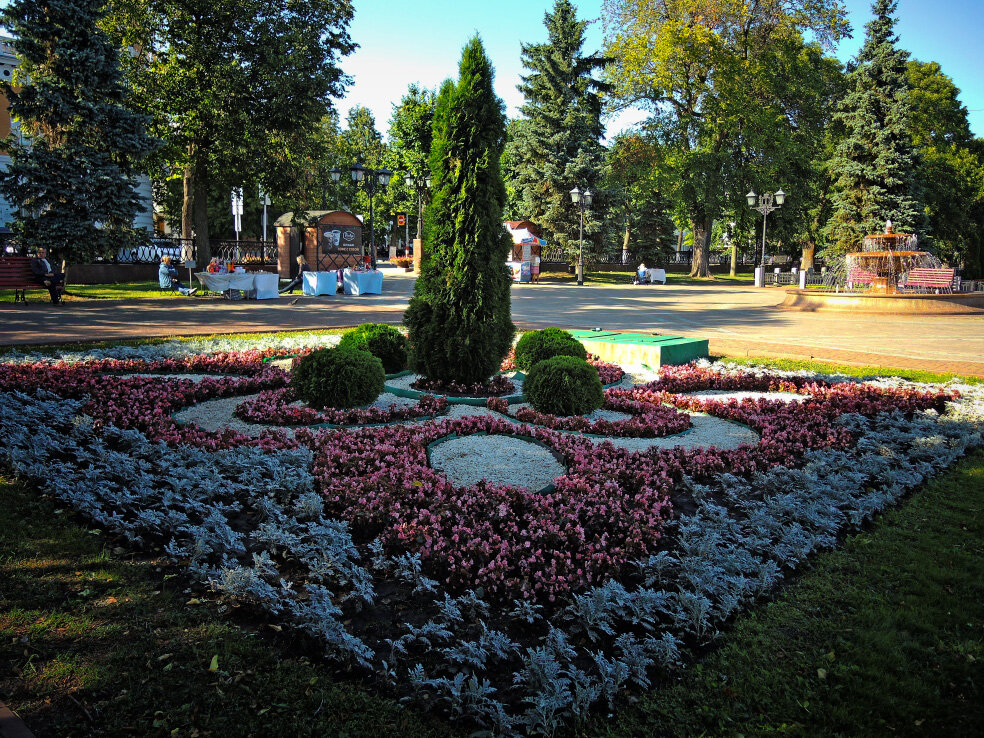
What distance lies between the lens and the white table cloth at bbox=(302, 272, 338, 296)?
77.7 feet

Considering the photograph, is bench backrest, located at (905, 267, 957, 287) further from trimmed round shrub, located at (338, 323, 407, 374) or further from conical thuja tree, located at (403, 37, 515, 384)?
trimmed round shrub, located at (338, 323, 407, 374)

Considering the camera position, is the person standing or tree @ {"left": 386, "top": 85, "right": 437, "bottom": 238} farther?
tree @ {"left": 386, "top": 85, "right": 437, "bottom": 238}

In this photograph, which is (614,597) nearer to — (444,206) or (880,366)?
(444,206)

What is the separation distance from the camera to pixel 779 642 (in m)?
2.89

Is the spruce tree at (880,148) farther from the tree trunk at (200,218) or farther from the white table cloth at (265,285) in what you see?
the tree trunk at (200,218)

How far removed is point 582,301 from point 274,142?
1405cm

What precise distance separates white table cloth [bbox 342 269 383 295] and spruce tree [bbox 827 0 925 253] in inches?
1008

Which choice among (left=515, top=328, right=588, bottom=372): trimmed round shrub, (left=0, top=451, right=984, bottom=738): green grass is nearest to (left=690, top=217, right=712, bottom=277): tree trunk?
(left=515, top=328, right=588, bottom=372): trimmed round shrub

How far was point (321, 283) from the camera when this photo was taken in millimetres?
23750

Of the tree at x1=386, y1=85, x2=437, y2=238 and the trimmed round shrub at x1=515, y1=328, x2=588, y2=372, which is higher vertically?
the tree at x1=386, y1=85, x2=437, y2=238

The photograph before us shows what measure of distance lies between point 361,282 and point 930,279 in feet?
70.2

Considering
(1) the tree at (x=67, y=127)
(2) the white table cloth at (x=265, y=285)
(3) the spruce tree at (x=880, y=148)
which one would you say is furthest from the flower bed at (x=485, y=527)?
(3) the spruce tree at (x=880, y=148)

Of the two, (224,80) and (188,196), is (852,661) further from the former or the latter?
(188,196)

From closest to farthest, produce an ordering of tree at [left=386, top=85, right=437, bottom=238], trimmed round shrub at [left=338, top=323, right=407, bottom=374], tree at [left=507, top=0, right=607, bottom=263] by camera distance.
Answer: trimmed round shrub at [left=338, top=323, right=407, bottom=374] → tree at [left=386, top=85, right=437, bottom=238] → tree at [left=507, top=0, right=607, bottom=263]
